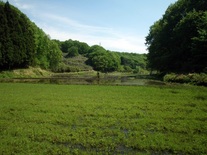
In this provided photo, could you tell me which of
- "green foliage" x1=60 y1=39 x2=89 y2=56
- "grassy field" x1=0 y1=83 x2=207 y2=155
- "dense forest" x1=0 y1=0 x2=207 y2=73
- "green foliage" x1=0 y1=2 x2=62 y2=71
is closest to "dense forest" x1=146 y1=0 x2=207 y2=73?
"dense forest" x1=0 y1=0 x2=207 y2=73

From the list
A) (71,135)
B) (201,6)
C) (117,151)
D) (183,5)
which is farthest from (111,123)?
(183,5)

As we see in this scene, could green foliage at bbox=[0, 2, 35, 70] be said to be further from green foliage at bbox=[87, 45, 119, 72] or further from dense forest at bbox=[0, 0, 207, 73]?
green foliage at bbox=[87, 45, 119, 72]

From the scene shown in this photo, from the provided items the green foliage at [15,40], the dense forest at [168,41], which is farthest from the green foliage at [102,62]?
the green foliage at [15,40]

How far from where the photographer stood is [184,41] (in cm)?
3947

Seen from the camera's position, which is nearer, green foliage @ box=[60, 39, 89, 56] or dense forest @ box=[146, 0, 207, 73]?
dense forest @ box=[146, 0, 207, 73]

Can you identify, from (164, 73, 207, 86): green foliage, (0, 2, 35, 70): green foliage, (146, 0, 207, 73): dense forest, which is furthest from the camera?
(0, 2, 35, 70): green foliage

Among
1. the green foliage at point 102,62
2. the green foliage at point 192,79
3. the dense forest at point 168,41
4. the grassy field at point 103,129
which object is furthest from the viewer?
the green foliage at point 102,62

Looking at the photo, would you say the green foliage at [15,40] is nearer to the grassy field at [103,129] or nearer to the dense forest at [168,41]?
the dense forest at [168,41]

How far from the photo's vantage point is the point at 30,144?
702 centimetres

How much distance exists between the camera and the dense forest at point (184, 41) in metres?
33.9

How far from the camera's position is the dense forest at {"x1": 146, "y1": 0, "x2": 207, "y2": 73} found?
33947 mm

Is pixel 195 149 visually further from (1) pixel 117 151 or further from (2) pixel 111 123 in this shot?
(2) pixel 111 123

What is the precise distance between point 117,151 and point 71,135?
222cm

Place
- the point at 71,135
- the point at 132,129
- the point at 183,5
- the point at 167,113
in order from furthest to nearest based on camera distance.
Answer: the point at 183,5
the point at 167,113
the point at 132,129
the point at 71,135
